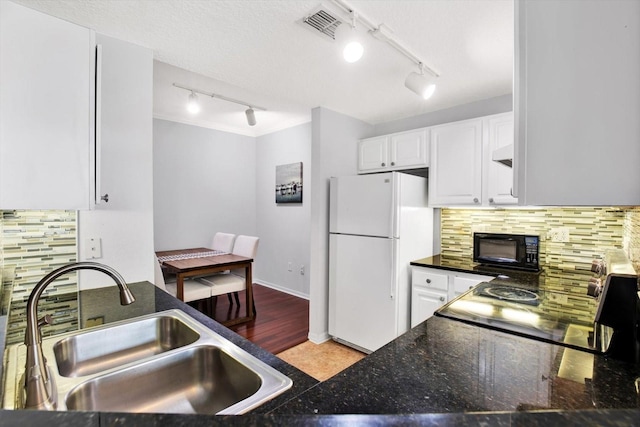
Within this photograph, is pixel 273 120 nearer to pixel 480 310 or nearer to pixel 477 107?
pixel 477 107

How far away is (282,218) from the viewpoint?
14.8ft

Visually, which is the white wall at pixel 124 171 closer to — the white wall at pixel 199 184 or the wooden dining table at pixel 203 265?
the wooden dining table at pixel 203 265

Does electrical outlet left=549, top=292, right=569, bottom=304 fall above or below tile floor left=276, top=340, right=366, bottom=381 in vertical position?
above

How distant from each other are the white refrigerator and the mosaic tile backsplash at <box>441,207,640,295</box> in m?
0.42

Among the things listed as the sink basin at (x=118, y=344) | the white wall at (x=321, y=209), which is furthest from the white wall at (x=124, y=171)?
the white wall at (x=321, y=209)

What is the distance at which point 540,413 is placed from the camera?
27 cm

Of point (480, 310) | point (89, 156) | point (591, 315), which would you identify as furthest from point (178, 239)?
point (591, 315)

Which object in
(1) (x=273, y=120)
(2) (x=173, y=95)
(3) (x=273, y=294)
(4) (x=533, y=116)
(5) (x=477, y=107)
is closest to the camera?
(4) (x=533, y=116)

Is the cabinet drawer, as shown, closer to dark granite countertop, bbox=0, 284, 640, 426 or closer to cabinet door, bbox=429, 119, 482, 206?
cabinet door, bbox=429, 119, 482, 206

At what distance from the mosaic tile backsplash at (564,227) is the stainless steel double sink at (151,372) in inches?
74.6

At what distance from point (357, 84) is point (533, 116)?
2025 millimetres

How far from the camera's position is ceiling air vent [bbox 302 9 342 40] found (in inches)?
59.5

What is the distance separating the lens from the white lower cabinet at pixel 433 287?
2.24 metres

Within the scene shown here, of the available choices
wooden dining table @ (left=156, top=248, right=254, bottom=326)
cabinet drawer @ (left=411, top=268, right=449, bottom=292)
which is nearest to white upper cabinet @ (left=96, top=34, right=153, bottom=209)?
wooden dining table @ (left=156, top=248, right=254, bottom=326)
